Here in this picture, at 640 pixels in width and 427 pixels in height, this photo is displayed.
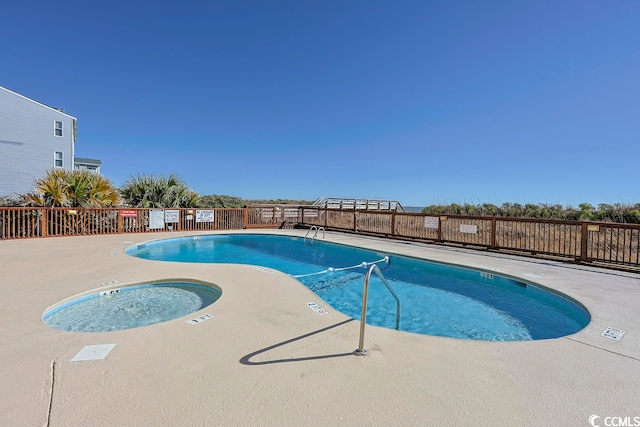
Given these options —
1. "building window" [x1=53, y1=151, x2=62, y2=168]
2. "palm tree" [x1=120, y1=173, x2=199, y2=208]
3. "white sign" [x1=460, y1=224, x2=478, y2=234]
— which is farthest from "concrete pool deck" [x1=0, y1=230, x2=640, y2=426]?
"building window" [x1=53, y1=151, x2=62, y2=168]

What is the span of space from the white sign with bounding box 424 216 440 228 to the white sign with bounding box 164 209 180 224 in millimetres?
9471

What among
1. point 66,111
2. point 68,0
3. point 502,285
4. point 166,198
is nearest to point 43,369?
point 502,285

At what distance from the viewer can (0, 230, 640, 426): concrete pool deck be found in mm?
1515

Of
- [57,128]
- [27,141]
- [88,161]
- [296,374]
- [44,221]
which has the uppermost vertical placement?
[57,128]

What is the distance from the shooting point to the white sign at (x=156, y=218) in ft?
34.6

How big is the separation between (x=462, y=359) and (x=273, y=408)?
151 centimetres

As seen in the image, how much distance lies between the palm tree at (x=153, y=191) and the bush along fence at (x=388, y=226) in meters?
1.04

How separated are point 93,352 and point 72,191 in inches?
395

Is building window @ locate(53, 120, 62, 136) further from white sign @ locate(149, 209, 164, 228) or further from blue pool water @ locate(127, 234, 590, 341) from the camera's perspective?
blue pool water @ locate(127, 234, 590, 341)

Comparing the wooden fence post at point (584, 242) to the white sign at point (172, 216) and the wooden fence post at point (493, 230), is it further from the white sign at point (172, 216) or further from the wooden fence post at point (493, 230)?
the white sign at point (172, 216)

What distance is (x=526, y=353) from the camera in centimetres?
229

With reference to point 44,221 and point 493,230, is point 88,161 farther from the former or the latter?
point 493,230

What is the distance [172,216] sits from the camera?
1099 centimetres

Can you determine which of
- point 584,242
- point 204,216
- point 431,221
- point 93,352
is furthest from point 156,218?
point 584,242
